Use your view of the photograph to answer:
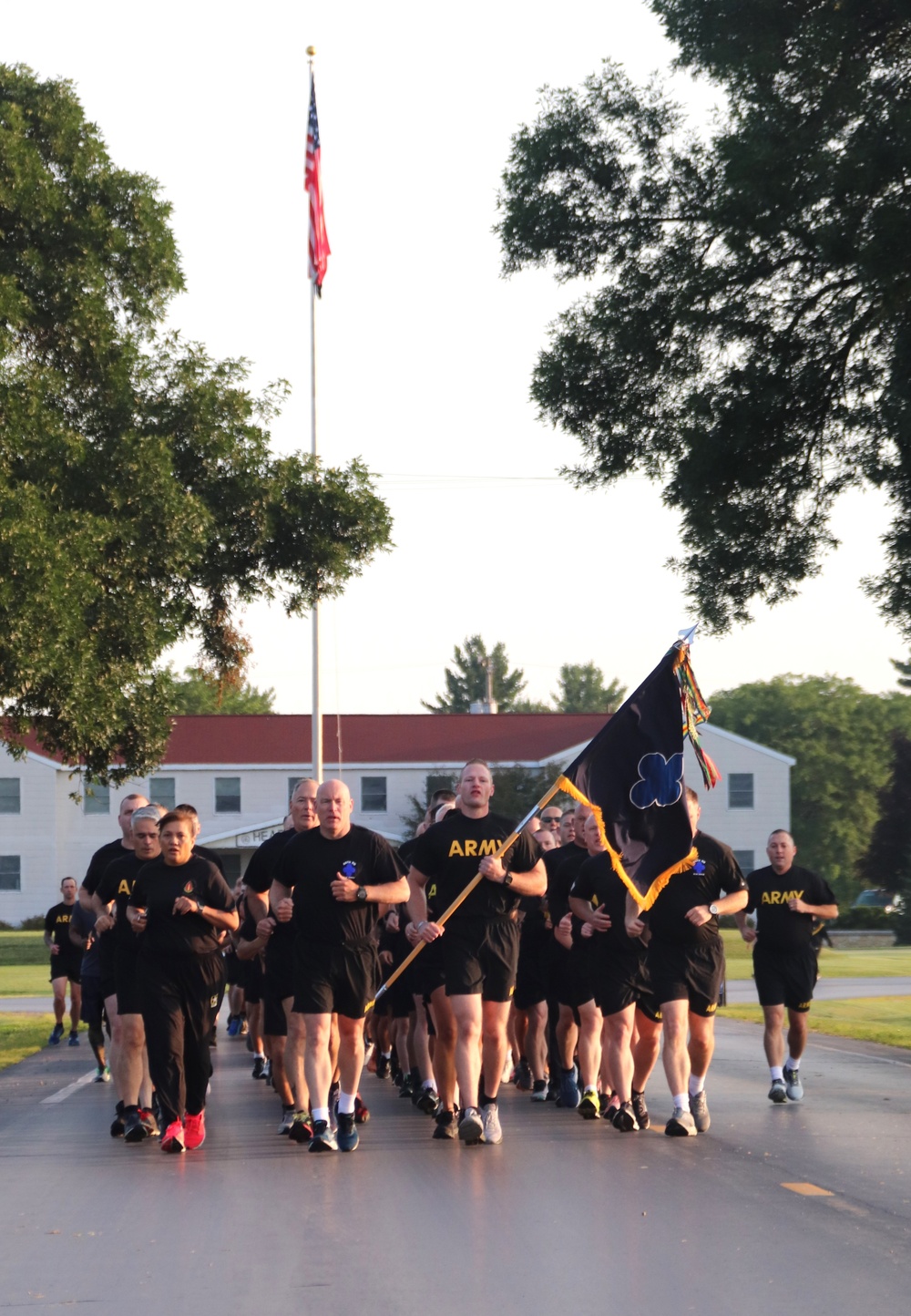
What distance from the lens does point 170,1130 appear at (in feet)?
35.0

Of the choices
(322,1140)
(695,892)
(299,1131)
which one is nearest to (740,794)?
(695,892)

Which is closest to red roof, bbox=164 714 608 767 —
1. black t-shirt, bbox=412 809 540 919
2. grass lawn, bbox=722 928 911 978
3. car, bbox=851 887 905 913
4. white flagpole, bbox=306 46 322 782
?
car, bbox=851 887 905 913

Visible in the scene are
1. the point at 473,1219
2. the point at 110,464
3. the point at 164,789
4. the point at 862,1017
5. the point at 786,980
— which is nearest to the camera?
the point at 473,1219

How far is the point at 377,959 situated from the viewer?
11.8m

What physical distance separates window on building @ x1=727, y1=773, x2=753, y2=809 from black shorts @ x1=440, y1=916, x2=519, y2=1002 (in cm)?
5903

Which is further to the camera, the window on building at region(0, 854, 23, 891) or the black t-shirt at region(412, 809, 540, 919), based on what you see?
the window on building at region(0, 854, 23, 891)

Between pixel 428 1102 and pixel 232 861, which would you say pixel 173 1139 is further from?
pixel 232 861

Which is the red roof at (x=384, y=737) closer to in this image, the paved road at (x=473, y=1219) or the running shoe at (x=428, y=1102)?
the running shoe at (x=428, y=1102)

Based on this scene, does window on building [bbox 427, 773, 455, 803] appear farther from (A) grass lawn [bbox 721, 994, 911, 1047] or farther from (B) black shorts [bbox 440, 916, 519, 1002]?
Answer: (B) black shorts [bbox 440, 916, 519, 1002]

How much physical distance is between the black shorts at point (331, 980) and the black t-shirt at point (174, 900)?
23.8 inches

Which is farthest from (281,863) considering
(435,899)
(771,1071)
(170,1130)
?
(771,1071)

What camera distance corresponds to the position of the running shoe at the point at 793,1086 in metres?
13.3

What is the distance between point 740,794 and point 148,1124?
194 feet

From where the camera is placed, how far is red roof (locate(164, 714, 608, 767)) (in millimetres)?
68875
